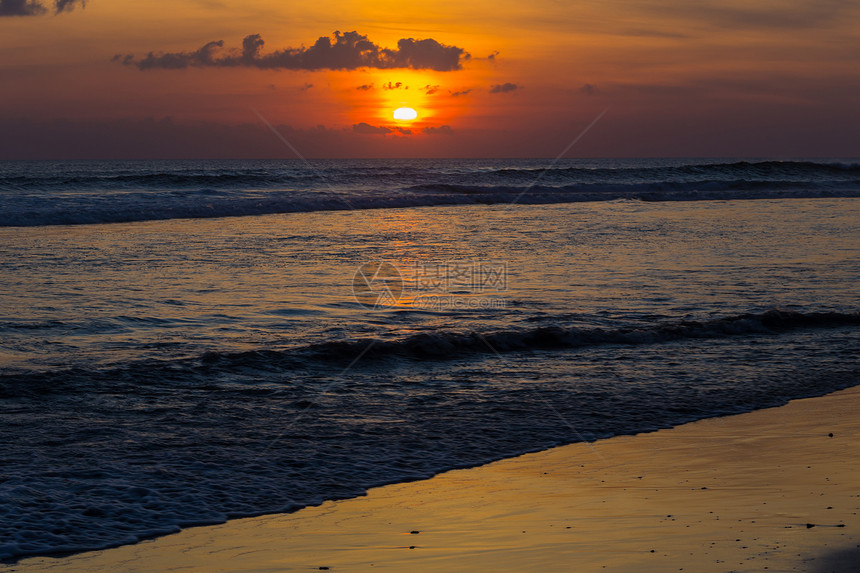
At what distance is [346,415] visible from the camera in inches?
245

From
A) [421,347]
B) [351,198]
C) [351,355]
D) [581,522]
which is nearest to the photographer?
[581,522]

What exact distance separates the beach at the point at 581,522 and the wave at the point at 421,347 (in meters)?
3.05

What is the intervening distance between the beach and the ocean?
252mm

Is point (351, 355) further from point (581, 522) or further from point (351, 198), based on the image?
point (351, 198)

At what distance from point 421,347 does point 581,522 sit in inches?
176

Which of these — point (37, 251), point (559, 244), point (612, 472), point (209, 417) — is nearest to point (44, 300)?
point (209, 417)

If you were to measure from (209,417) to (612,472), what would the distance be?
3018 millimetres

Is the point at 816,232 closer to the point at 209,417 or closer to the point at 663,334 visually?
the point at 663,334

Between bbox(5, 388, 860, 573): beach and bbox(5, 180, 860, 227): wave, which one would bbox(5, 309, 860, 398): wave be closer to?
bbox(5, 388, 860, 573): beach

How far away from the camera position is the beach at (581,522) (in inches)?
145

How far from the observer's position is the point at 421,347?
27.9 ft

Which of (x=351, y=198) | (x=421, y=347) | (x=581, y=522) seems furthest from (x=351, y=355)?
(x=351, y=198)

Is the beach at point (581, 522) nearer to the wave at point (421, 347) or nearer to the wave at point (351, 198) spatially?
the wave at point (421, 347)

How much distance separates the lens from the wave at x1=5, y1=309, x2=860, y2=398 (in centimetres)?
693
